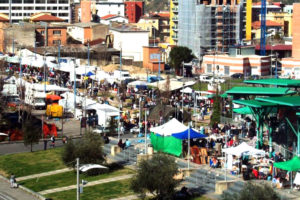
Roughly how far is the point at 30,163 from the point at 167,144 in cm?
840

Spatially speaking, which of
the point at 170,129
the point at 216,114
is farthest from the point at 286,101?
the point at 216,114

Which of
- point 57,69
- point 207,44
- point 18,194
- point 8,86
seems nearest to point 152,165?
point 18,194

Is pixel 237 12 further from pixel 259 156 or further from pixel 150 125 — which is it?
pixel 259 156

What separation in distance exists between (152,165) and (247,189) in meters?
6.23

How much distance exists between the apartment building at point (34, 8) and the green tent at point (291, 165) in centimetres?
13017

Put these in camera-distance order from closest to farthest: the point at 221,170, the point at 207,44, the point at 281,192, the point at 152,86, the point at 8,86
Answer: the point at 281,192, the point at 221,170, the point at 8,86, the point at 152,86, the point at 207,44

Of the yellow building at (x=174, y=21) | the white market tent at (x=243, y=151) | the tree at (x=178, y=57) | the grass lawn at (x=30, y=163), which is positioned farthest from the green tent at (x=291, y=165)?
the yellow building at (x=174, y=21)

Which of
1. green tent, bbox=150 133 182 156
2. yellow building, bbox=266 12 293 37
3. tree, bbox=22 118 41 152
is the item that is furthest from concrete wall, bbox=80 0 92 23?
green tent, bbox=150 133 182 156

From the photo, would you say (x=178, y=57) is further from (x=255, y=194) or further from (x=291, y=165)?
(x=255, y=194)

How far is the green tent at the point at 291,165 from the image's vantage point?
3594 centimetres

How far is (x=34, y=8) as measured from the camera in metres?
166

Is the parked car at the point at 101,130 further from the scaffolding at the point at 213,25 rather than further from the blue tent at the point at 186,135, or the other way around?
the scaffolding at the point at 213,25

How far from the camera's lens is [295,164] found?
36156 mm

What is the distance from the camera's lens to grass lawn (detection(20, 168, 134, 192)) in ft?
138
